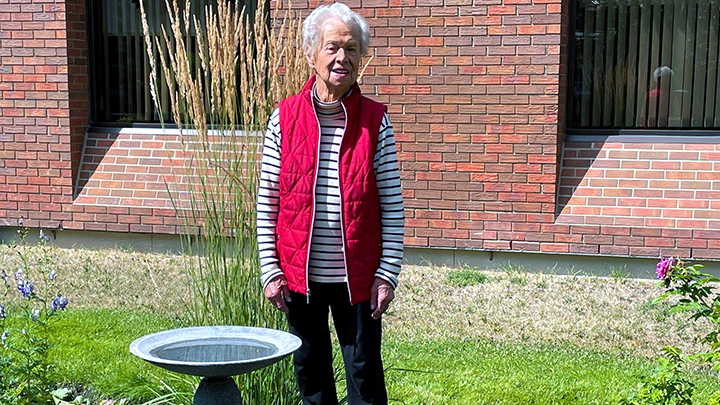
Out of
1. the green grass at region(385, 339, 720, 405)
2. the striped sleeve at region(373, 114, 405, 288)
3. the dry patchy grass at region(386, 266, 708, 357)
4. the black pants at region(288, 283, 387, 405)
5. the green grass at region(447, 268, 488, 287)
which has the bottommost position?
the green grass at region(385, 339, 720, 405)

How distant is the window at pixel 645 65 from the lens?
795cm

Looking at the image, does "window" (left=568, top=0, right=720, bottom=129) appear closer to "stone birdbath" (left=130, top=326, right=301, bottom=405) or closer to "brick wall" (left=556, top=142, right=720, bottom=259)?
"brick wall" (left=556, top=142, right=720, bottom=259)

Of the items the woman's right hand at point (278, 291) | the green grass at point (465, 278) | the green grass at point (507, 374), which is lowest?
the green grass at point (507, 374)

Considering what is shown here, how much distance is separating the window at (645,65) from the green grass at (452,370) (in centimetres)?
316

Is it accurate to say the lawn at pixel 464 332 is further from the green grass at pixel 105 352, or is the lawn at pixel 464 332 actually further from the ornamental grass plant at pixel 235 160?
the ornamental grass plant at pixel 235 160

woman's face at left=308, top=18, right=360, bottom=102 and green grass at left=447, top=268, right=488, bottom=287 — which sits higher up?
woman's face at left=308, top=18, right=360, bottom=102

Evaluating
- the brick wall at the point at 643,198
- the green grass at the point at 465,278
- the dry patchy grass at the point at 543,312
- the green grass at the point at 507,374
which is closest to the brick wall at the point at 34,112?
the dry patchy grass at the point at 543,312

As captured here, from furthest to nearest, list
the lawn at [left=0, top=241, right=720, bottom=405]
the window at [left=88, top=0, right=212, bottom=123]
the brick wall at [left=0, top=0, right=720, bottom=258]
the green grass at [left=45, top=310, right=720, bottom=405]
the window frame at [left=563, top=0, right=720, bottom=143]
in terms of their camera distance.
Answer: the window at [left=88, top=0, right=212, bottom=123], the window frame at [left=563, top=0, right=720, bottom=143], the brick wall at [left=0, top=0, right=720, bottom=258], the lawn at [left=0, top=241, right=720, bottom=405], the green grass at [left=45, top=310, right=720, bottom=405]

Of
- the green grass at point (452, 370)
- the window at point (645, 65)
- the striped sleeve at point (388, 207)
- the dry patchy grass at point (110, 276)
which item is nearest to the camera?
the striped sleeve at point (388, 207)

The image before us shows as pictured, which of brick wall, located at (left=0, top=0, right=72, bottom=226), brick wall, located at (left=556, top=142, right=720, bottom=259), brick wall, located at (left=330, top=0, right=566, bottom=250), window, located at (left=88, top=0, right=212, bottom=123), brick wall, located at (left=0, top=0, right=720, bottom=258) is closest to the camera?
brick wall, located at (left=556, top=142, right=720, bottom=259)

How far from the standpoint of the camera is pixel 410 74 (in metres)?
7.98

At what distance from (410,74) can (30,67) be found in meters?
4.09

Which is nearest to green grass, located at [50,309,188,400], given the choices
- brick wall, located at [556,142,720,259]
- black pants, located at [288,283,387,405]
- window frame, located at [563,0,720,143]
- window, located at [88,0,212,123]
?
black pants, located at [288,283,387,405]

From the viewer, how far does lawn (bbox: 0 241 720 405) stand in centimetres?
492
